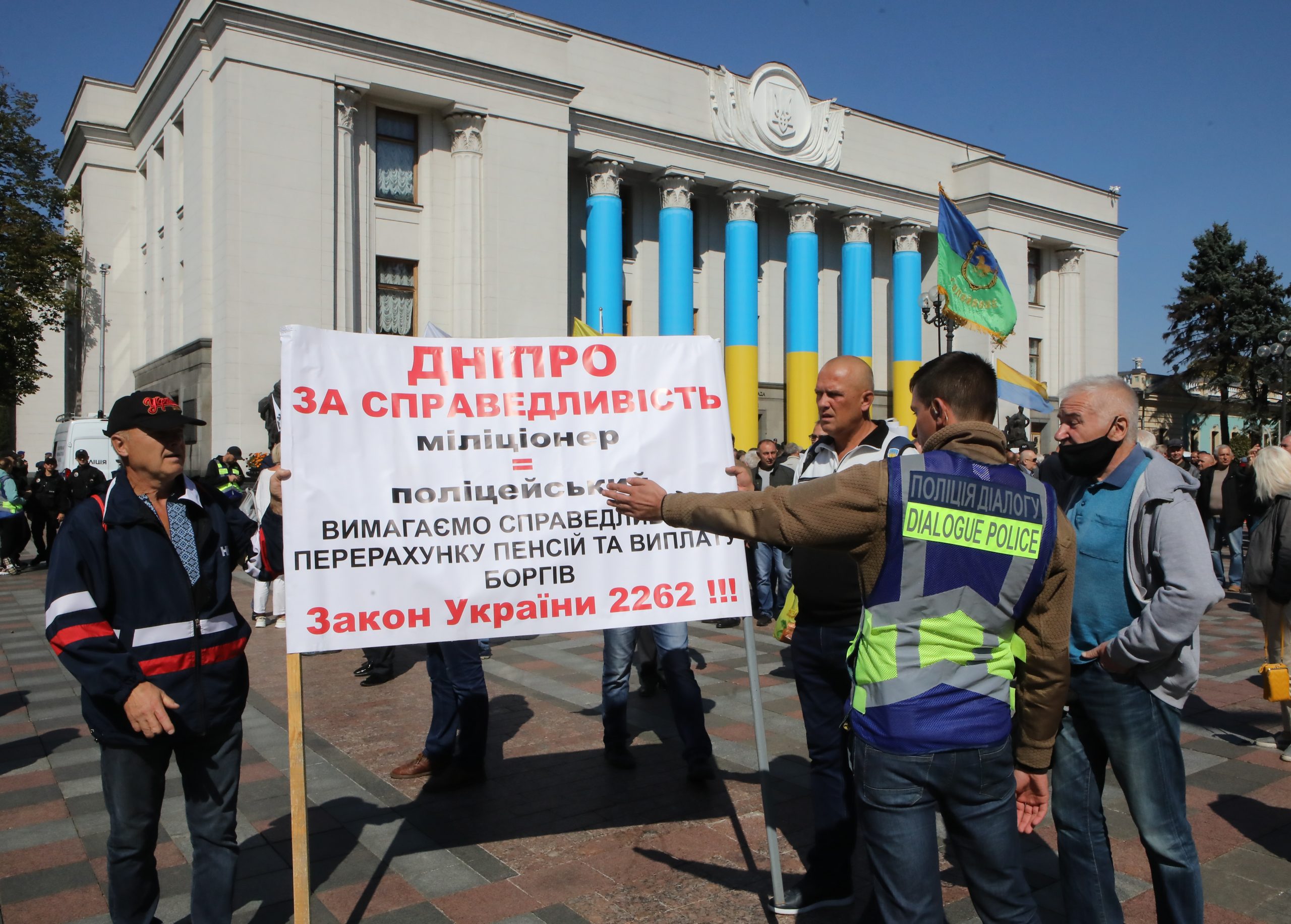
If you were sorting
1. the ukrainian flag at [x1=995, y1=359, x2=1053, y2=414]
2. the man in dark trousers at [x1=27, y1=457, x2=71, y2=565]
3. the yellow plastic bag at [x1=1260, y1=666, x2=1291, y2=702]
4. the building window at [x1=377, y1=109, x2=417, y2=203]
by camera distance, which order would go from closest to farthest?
the yellow plastic bag at [x1=1260, y1=666, x2=1291, y2=702]
the ukrainian flag at [x1=995, y1=359, x2=1053, y2=414]
the man in dark trousers at [x1=27, y1=457, x2=71, y2=565]
the building window at [x1=377, y1=109, x2=417, y2=203]

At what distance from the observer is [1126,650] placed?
2.79 metres

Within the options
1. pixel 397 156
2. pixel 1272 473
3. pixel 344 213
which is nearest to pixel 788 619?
pixel 1272 473

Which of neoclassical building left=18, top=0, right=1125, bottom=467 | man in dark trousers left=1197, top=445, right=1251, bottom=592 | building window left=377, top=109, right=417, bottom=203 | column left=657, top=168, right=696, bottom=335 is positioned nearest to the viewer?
man in dark trousers left=1197, top=445, right=1251, bottom=592

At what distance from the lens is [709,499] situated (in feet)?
8.26

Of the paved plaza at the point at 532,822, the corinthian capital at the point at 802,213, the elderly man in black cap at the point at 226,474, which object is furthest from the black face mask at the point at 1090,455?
the corinthian capital at the point at 802,213

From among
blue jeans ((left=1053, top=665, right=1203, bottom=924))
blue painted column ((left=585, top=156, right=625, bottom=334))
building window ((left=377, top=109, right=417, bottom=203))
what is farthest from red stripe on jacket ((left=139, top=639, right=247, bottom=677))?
blue painted column ((left=585, top=156, right=625, bottom=334))

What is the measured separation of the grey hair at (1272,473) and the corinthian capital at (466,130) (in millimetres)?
21568

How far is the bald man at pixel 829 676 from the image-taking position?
346cm

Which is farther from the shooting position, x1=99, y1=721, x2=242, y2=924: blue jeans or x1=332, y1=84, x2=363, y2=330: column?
x1=332, y1=84, x2=363, y2=330: column

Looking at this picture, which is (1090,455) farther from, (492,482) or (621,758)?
(621,758)

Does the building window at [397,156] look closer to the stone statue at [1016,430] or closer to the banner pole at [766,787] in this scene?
the stone statue at [1016,430]

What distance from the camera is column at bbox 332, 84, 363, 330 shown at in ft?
73.0

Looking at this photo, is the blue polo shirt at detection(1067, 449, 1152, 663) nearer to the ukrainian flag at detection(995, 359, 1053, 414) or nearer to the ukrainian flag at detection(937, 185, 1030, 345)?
the ukrainian flag at detection(995, 359, 1053, 414)

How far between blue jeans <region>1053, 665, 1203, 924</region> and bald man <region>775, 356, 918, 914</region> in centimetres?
76
